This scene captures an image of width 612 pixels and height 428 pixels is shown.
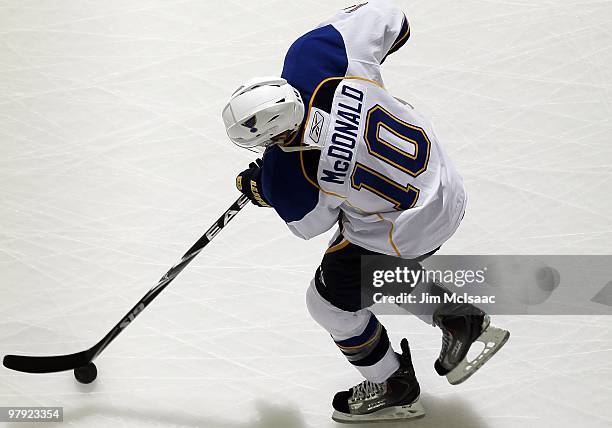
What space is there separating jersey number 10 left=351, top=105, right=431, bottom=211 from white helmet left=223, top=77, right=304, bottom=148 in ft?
0.63

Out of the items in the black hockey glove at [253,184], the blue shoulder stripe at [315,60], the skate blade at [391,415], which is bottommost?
the skate blade at [391,415]

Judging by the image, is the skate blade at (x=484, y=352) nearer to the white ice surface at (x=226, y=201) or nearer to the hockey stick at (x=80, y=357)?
the white ice surface at (x=226, y=201)

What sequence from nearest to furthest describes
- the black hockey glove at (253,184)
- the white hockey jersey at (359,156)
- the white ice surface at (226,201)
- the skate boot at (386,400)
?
the white hockey jersey at (359,156) < the black hockey glove at (253,184) < the skate boot at (386,400) < the white ice surface at (226,201)

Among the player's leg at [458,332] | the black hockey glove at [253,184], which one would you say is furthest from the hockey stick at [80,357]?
the player's leg at [458,332]

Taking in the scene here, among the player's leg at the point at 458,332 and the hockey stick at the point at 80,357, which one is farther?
the hockey stick at the point at 80,357

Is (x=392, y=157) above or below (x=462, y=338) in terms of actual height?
above

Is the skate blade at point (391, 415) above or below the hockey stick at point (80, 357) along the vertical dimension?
above

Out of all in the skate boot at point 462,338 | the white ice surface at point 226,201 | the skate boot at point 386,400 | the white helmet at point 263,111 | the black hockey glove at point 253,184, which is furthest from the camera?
the white ice surface at point 226,201

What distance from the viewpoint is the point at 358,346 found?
2.51 m

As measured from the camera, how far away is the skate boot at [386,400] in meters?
2.66

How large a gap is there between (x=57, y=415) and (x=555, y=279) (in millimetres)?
1654

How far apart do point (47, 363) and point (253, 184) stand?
99 centimetres

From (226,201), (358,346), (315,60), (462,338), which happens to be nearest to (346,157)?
(315,60)

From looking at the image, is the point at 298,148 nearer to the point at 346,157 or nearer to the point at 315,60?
the point at 346,157
